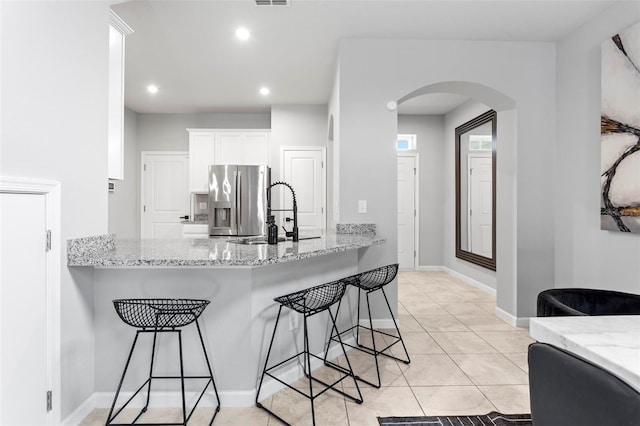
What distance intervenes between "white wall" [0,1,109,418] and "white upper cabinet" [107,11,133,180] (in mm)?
161

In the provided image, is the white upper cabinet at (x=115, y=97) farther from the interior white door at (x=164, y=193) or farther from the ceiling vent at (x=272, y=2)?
the interior white door at (x=164, y=193)

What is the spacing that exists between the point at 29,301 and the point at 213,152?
4227 mm

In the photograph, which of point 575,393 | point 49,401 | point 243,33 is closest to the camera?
point 575,393

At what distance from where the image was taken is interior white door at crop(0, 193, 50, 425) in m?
1.52

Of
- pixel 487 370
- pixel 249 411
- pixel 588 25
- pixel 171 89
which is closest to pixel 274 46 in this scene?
pixel 171 89

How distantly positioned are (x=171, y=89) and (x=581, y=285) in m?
5.17

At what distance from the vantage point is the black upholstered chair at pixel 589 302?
221 centimetres

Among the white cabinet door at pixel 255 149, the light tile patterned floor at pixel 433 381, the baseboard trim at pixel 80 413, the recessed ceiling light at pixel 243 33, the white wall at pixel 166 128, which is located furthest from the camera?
the white wall at pixel 166 128

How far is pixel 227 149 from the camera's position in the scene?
564cm

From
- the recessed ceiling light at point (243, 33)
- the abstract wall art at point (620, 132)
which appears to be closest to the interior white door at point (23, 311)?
the recessed ceiling light at point (243, 33)

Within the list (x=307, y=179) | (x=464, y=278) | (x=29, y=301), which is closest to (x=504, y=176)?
(x=464, y=278)

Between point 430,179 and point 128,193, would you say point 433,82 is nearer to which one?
point 430,179

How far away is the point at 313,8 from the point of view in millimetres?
2814

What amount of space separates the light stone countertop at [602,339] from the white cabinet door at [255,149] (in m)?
5.04
